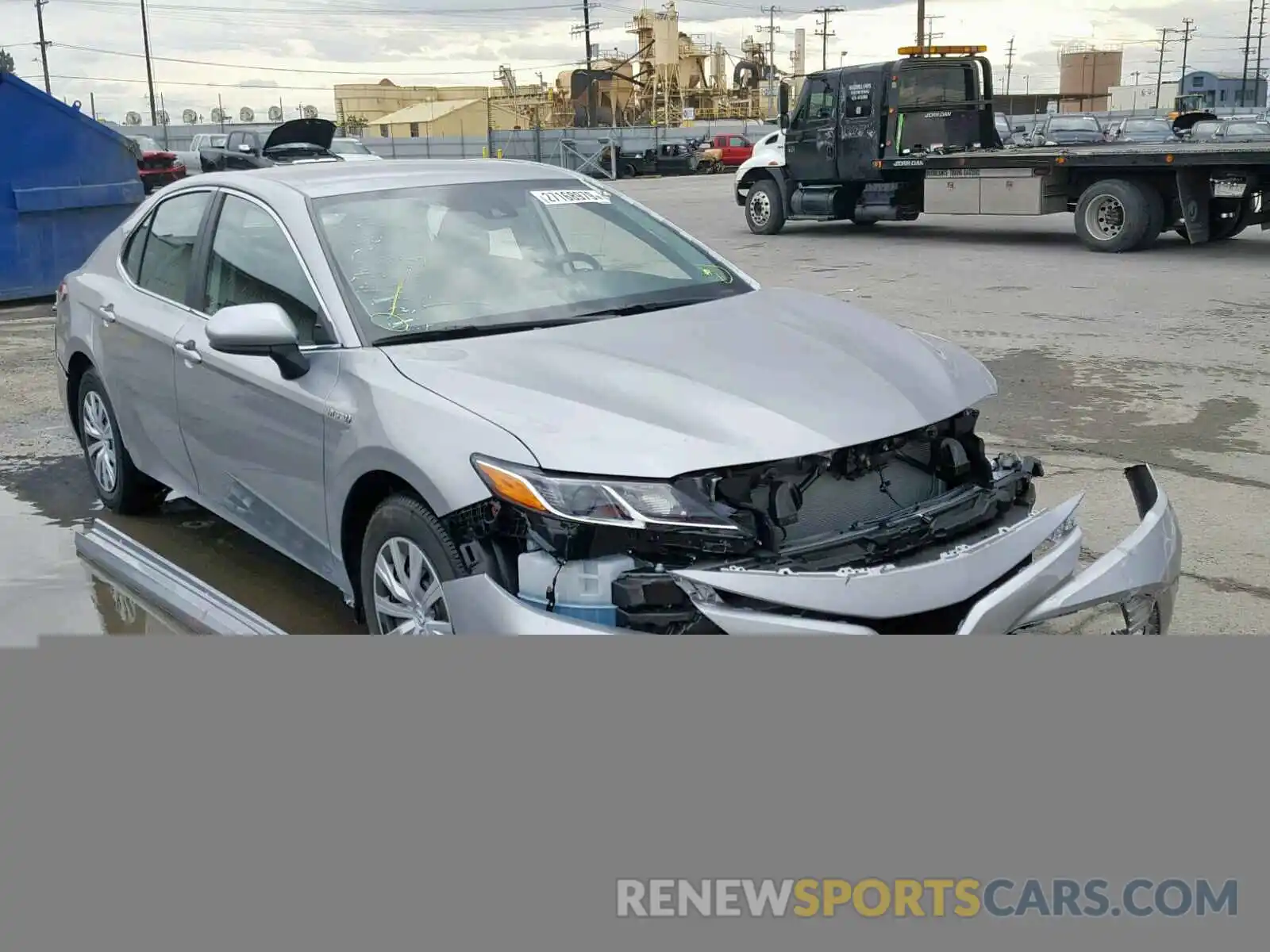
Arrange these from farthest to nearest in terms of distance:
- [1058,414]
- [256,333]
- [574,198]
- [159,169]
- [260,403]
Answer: [159,169], [1058,414], [574,198], [260,403], [256,333]

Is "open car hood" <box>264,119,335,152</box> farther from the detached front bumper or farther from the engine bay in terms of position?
the detached front bumper

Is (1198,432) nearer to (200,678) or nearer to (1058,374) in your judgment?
(1058,374)

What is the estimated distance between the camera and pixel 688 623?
2.93 meters

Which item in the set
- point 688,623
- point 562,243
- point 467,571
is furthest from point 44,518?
point 688,623

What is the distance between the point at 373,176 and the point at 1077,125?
106ft

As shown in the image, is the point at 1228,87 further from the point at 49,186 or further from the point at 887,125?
the point at 49,186

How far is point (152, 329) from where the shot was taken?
15.9 ft

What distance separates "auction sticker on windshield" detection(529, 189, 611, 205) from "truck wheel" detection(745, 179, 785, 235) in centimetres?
1554

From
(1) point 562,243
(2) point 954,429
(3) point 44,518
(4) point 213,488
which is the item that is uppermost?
(1) point 562,243

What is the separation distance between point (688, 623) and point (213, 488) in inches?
91.3

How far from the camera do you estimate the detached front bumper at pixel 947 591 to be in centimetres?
280

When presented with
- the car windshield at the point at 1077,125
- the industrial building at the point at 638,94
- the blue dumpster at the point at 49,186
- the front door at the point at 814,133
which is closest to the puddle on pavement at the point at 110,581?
the blue dumpster at the point at 49,186

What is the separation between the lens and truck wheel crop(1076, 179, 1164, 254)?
613 inches

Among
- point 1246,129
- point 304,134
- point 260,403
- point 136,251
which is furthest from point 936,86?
point 260,403
